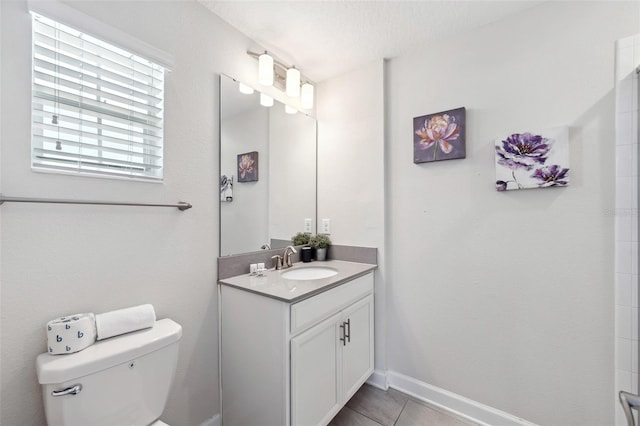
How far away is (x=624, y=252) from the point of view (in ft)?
4.13

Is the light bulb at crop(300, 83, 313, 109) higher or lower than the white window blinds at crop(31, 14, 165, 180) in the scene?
higher

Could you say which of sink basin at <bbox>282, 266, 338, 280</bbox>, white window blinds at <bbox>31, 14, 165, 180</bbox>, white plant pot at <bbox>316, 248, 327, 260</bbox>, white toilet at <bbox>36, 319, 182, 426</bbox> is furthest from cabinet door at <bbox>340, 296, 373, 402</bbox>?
white window blinds at <bbox>31, 14, 165, 180</bbox>

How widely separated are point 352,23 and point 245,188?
120cm

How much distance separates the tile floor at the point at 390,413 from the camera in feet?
5.24

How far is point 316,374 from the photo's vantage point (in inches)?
54.0

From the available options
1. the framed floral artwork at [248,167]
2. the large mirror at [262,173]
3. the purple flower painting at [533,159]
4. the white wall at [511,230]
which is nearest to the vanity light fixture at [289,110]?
the large mirror at [262,173]

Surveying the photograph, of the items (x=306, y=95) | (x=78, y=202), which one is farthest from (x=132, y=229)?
(x=306, y=95)

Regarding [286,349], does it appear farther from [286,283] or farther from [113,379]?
[113,379]

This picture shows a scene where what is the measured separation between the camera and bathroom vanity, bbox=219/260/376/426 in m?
1.23

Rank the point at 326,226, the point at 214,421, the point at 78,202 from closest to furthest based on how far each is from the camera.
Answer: the point at 78,202 < the point at 214,421 < the point at 326,226

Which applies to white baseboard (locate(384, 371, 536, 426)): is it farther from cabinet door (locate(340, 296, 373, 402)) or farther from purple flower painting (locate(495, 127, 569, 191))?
purple flower painting (locate(495, 127, 569, 191))

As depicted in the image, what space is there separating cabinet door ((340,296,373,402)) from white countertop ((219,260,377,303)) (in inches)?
8.4

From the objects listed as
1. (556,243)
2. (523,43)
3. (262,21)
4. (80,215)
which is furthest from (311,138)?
(556,243)

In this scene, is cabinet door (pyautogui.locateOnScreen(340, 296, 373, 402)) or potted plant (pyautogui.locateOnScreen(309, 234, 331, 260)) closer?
cabinet door (pyautogui.locateOnScreen(340, 296, 373, 402))
